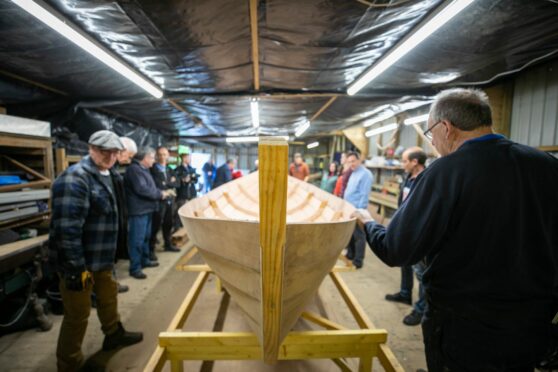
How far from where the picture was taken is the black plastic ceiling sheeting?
186cm

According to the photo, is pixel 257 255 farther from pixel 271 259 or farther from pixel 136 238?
pixel 136 238

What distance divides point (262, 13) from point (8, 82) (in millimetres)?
3226

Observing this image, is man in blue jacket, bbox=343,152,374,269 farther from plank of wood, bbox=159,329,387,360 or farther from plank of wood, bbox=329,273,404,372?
plank of wood, bbox=159,329,387,360

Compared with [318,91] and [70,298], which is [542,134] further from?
[70,298]

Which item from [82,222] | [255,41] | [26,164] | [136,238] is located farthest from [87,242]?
[26,164]

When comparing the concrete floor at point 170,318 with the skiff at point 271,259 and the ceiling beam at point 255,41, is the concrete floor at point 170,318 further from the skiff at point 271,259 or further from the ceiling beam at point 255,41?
the ceiling beam at point 255,41

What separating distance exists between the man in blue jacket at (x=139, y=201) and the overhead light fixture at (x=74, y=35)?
1082 millimetres

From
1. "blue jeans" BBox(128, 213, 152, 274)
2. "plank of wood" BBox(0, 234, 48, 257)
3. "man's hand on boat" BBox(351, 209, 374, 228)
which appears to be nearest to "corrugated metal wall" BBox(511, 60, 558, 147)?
"man's hand on boat" BBox(351, 209, 374, 228)

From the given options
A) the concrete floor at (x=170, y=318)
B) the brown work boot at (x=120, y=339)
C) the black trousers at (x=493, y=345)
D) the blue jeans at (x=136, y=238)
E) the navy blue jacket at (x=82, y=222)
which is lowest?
the concrete floor at (x=170, y=318)

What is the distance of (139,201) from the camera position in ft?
11.6

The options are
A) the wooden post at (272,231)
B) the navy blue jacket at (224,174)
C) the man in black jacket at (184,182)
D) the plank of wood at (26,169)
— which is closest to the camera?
the wooden post at (272,231)

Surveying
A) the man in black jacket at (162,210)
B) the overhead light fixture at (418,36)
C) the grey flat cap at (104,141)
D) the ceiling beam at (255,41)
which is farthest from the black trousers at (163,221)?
the overhead light fixture at (418,36)

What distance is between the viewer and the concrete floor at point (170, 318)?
2059mm

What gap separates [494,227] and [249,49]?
8.25 ft
